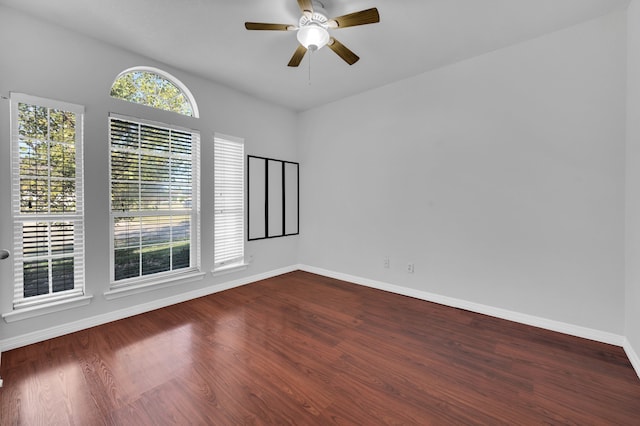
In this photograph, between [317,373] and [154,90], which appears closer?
[317,373]

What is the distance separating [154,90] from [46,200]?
5.53 feet

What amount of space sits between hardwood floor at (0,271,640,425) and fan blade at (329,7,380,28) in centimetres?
265

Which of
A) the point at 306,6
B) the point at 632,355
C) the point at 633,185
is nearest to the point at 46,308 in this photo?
the point at 306,6

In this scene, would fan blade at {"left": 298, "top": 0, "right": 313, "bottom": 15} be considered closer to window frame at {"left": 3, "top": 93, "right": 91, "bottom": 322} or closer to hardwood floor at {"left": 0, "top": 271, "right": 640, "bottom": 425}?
window frame at {"left": 3, "top": 93, "right": 91, "bottom": 322}

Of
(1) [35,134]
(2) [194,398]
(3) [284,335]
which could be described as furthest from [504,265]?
(1) [35,134]

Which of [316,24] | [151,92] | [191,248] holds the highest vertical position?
[316,24]

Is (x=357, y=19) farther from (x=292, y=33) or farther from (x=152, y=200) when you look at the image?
(x=152, y=200)

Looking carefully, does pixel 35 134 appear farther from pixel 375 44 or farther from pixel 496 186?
pixel 496 186

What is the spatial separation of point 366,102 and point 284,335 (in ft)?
10.9

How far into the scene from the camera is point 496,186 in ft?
9.80

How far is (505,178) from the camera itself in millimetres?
2930

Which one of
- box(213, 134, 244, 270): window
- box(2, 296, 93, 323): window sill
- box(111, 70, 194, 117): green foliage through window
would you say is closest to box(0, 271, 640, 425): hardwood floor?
box(2, 296, 93, 323): window sill

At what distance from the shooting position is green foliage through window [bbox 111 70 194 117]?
310cm

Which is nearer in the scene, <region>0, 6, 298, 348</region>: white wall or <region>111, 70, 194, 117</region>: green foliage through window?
<region>0, 6, 298, 348</region>: white wall
